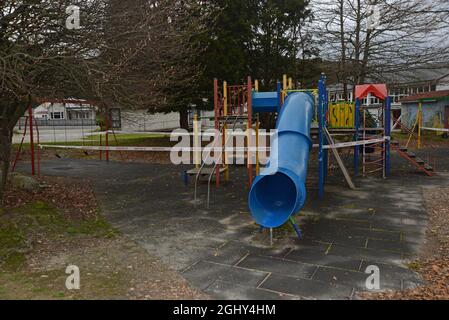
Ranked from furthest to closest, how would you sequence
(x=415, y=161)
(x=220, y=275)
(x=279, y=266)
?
(x=415, y=161)
(x=279, y=266)
(x=220, y=275)

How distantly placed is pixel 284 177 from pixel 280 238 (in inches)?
46.8

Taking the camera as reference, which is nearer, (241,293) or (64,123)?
(241,293)

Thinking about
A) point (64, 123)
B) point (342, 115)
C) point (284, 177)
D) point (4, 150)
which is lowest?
point (284, 177)

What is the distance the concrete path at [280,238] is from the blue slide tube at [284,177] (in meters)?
0.41

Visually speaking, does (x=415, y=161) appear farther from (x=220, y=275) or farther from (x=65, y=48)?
(x=65, y=48)

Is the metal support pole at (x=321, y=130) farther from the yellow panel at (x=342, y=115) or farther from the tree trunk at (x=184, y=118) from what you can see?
the tree trunk at (x=184, y=118)

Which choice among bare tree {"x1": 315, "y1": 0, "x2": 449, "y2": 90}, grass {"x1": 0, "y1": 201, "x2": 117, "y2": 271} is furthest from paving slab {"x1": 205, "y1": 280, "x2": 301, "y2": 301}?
bare tree {"x1": 315, "y1": 0, "x2": 449, "y2": 90}

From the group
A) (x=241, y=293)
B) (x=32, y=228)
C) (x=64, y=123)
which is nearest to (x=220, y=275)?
(x=241, y=293)

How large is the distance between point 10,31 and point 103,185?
18.2ft

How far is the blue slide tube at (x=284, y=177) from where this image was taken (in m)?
6.23

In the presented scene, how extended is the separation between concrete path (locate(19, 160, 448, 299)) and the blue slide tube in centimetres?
41

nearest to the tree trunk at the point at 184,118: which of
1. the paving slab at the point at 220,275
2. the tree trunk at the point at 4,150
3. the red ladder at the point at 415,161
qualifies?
the red ladder at the point at 415,161

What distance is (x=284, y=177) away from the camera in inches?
282

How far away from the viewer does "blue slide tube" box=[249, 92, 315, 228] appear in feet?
20.4
